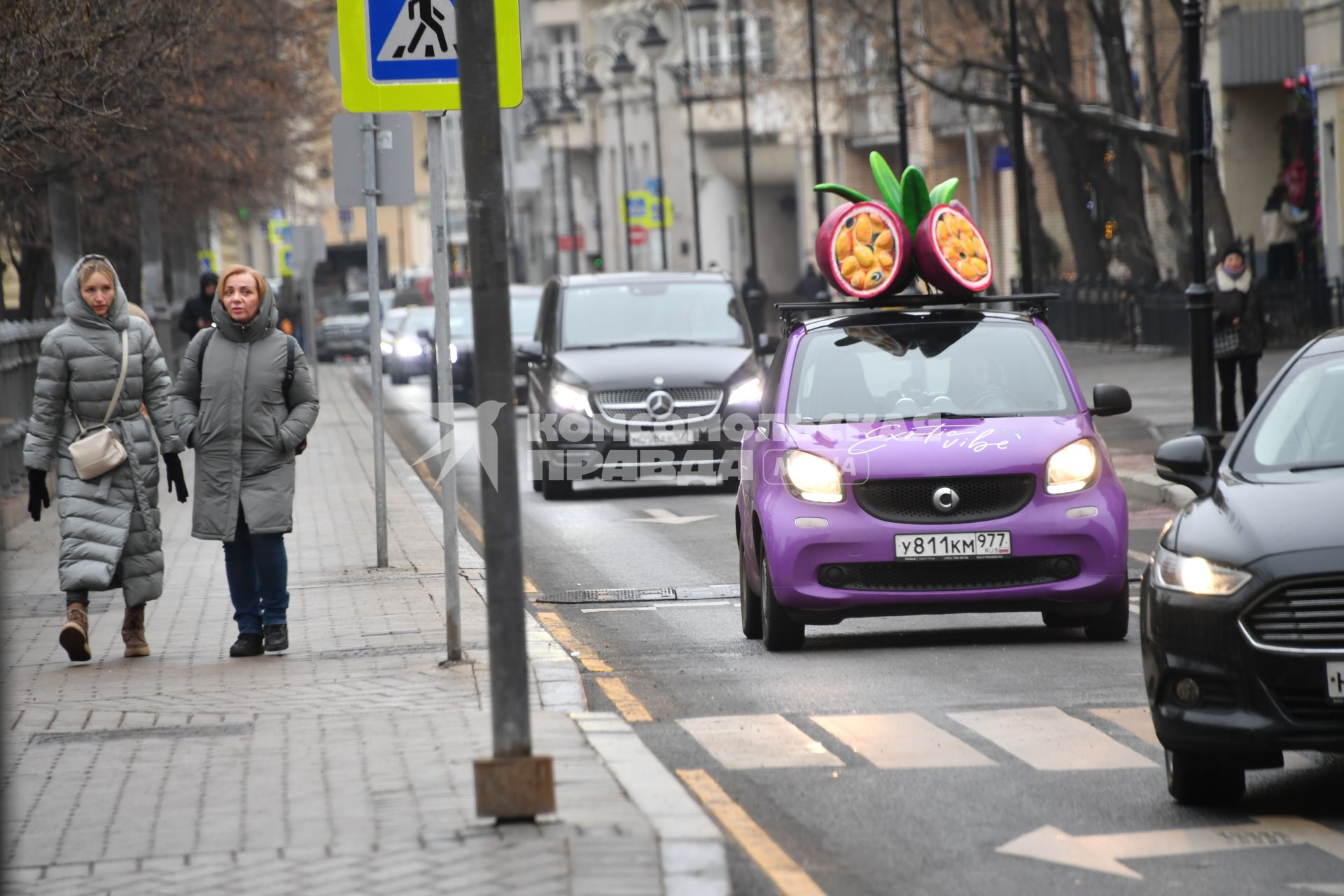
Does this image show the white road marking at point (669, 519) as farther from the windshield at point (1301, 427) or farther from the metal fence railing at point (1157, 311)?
the metal fence railing at point (1157, 311)

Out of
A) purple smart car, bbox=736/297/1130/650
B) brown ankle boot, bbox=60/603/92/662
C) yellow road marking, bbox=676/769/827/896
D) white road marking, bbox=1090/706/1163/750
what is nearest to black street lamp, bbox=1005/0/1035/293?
purple smart car, bbox=736/297/1130/650

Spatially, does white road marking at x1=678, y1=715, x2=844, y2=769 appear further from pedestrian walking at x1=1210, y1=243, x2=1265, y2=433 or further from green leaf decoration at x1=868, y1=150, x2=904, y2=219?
pedestrian walking at x1=1210, y1=243, x2=1265, y2=433

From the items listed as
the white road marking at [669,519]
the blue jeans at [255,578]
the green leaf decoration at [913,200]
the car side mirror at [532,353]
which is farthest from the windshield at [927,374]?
the car side mirror at [532,353]

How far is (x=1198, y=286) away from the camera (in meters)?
20.2

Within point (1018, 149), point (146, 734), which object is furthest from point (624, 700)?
point (1018, 149)

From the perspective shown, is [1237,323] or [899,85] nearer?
[1237,323]

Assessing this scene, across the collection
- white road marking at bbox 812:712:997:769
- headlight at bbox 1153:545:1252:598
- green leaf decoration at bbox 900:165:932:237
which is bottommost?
white road marking at bbox 812:712:997:769

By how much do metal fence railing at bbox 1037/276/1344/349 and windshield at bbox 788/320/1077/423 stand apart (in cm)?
1624

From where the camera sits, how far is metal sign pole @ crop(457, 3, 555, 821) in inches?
256

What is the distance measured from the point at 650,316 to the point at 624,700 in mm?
Answer: 12092

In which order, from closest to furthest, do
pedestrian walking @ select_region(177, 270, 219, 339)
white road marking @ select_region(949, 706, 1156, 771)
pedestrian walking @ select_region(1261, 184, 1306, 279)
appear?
white road marking @ select_region(949, 706, 1156, 771) < pedestrian walking @ select_region(177, 270, 219, 339) < pedestrian walking @ select_region(1261, 184, 1306, 279)

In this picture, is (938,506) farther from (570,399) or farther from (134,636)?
(570,399)

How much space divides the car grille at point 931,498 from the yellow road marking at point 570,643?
4.53 feet

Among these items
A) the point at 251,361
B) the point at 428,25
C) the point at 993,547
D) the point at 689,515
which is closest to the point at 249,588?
the point at 251,361
